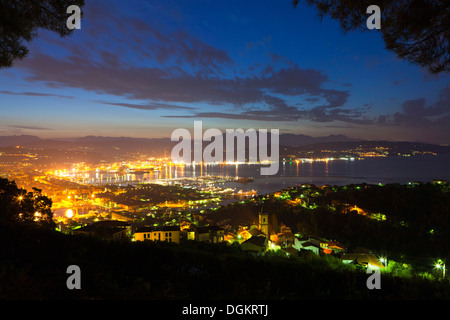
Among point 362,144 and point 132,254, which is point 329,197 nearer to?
point 132,254

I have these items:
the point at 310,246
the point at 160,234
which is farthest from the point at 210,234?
the point at 310,246

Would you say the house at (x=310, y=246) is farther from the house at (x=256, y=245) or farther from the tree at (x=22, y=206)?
the tree at (x=22, y=206)

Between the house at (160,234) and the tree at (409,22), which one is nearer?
the tree at (409,22)

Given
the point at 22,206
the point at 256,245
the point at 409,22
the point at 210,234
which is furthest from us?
the point at 210,234

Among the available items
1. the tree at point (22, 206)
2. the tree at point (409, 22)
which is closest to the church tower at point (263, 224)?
the tree at point (22, 206)

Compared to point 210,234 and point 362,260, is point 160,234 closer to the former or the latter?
point 210,234
